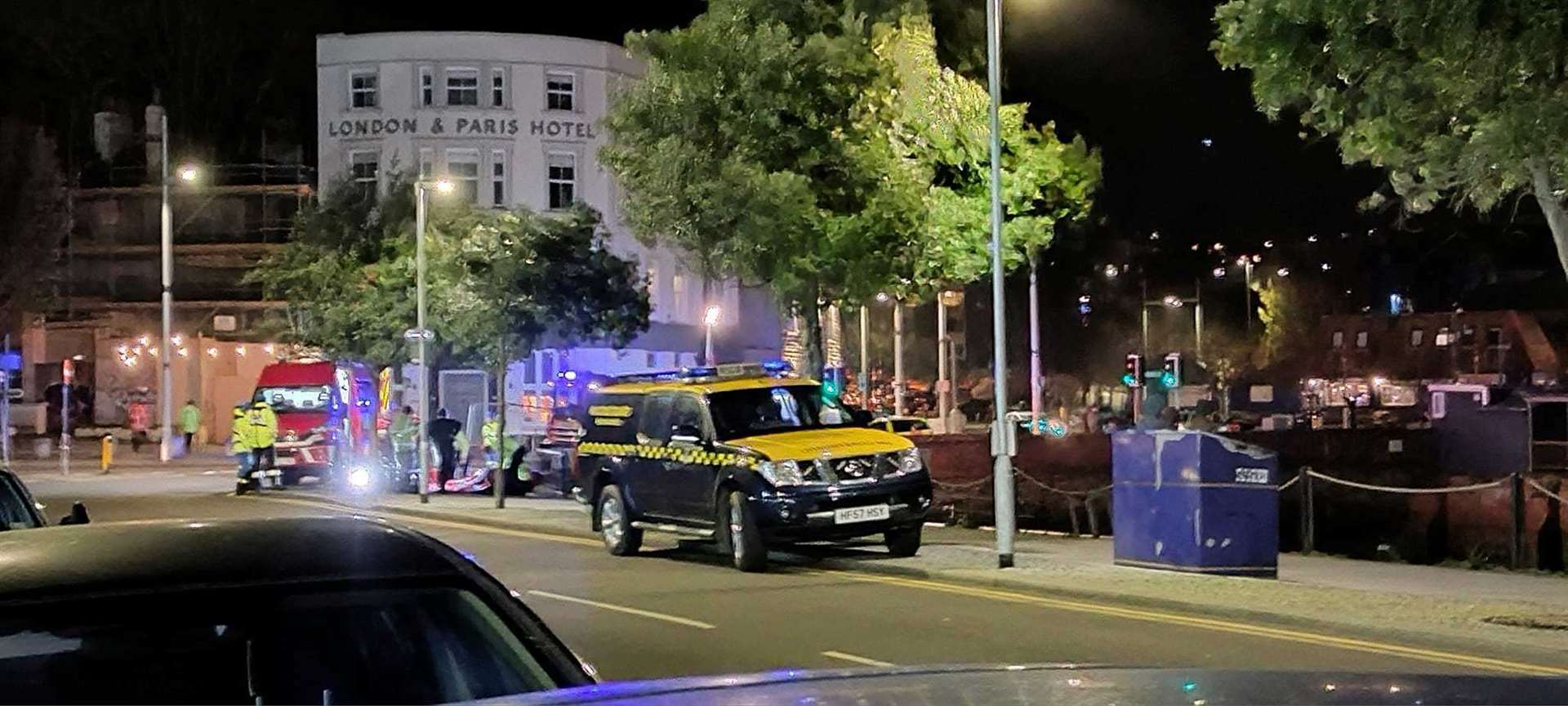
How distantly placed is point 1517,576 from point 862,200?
9.58 meters

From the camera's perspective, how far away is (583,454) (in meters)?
23.0

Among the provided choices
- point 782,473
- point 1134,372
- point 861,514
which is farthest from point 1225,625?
point 1134,372

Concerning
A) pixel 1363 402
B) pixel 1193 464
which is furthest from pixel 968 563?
pixel 1363 402

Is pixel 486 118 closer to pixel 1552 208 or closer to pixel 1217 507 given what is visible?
pixel 1217 507

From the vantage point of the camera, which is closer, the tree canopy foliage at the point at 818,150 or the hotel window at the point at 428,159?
the tree canopy foliage at the point at 818,150

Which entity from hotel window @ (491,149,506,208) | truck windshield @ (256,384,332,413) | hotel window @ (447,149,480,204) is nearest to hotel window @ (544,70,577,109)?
hotel window @ (491,149,506,208)

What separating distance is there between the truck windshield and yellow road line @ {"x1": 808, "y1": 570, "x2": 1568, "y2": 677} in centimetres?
2198

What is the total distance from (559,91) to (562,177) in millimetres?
2479

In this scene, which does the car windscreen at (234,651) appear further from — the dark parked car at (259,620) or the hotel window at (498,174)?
the hotel window at (498,174)

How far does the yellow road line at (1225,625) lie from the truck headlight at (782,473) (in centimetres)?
107

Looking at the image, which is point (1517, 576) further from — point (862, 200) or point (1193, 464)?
point (862, 200)

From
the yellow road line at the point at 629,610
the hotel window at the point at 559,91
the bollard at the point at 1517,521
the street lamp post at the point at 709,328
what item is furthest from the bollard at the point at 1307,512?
the hotel window at the point at 559,91

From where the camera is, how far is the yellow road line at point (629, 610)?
15.0m

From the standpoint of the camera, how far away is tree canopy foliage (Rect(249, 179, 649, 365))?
36.1 metres
